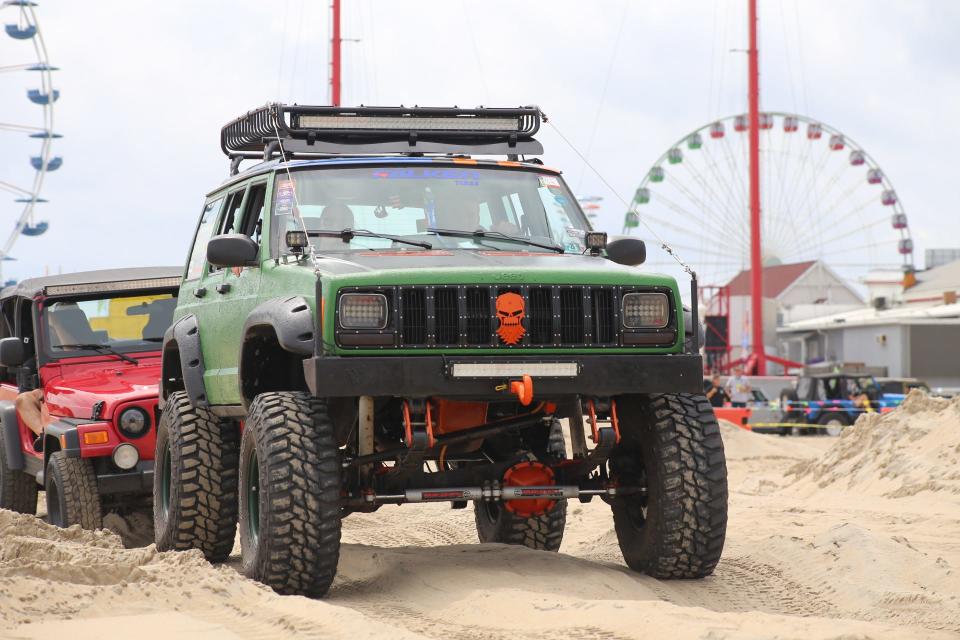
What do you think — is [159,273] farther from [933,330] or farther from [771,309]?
[771,309]

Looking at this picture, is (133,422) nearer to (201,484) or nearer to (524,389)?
(201,484)

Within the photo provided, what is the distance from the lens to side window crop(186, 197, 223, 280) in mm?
9828

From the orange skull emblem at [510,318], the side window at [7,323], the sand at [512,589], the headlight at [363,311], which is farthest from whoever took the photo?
the side window at [7,323]

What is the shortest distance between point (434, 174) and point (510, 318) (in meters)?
1.50

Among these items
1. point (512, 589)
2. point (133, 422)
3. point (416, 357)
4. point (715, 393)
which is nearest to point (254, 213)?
point (416, 357)

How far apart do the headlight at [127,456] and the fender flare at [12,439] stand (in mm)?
2196

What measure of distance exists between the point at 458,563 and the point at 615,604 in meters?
1.97

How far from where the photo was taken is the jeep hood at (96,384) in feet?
34.9

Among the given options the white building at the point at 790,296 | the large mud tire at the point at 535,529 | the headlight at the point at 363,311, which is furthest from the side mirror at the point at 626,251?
the white building at the point at 790,296

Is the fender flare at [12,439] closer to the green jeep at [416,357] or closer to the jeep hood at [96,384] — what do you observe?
the jeep hood at [96,384]

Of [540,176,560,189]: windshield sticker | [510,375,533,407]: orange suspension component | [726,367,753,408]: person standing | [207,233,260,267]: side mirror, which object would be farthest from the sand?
[726,367,753,408]: person standing

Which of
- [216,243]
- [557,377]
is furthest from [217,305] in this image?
[557,377]

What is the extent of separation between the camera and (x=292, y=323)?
7250mm

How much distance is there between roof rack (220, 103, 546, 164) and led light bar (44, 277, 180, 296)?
3.07 m
